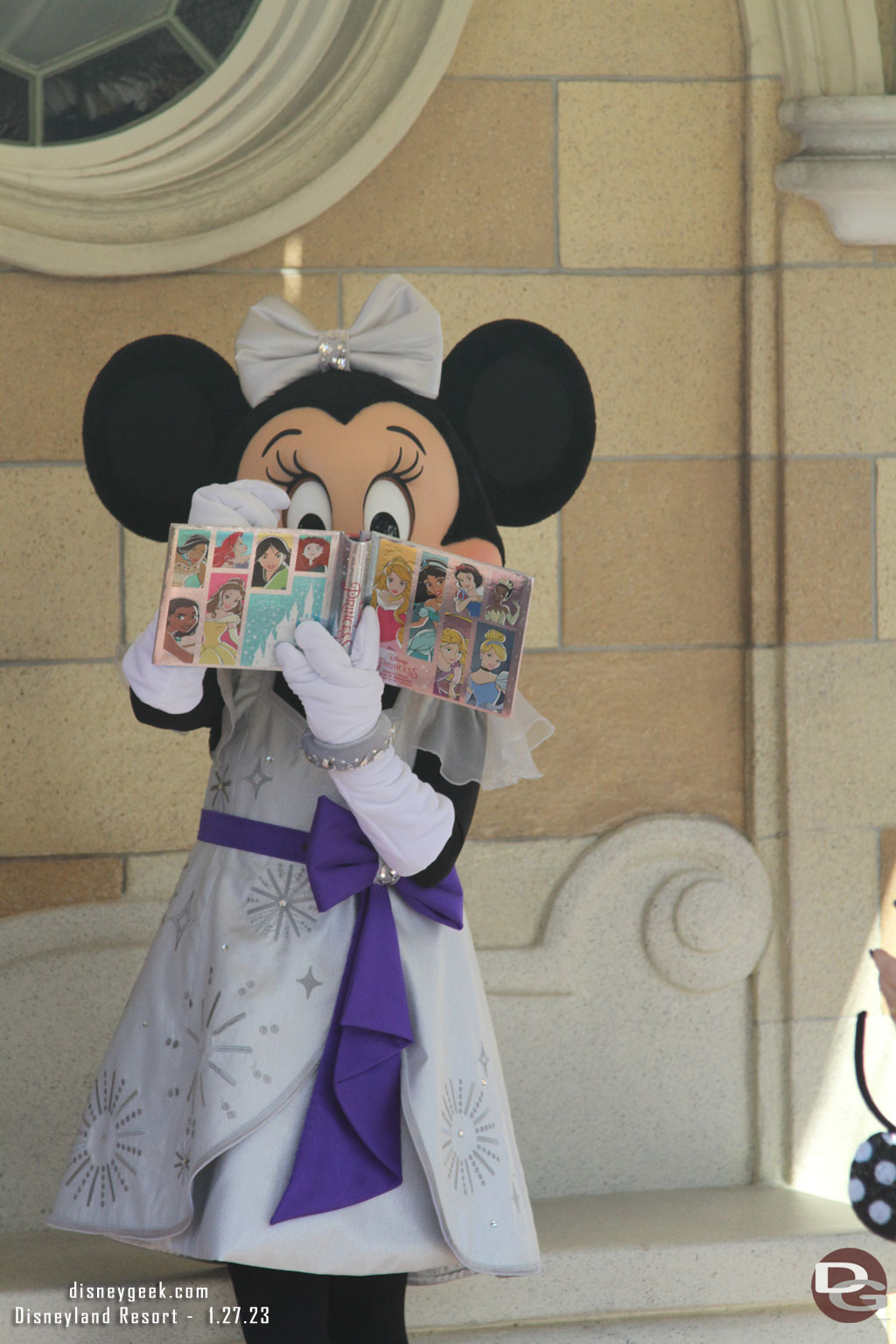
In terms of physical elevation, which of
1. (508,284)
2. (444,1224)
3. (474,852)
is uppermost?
(508,284)

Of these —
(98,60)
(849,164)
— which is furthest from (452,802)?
(98,60)

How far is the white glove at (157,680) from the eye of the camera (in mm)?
1833

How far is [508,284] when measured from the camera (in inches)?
114

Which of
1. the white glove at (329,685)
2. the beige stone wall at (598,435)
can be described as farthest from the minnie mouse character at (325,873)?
the beige stone wall at (598,435)

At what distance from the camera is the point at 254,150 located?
9.27 ft

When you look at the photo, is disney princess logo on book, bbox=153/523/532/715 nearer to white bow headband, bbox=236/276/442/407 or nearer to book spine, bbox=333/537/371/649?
book spine, bbox=333/537/371/649

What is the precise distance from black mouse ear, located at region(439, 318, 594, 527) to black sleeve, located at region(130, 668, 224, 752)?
0.51 metres

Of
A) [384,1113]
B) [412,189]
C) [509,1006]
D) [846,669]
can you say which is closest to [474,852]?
[509,1006]

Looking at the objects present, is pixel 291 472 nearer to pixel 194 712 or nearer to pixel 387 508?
pixel 387 508

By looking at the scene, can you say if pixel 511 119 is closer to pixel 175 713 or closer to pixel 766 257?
pixel 766 257

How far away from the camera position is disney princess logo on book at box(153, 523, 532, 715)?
1.75 meters

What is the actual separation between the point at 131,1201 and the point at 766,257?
2225mm

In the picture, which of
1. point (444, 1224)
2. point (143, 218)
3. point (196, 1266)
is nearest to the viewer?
point (444, 1224)

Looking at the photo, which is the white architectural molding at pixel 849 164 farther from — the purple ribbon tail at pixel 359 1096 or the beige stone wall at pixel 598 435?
the purple ribbon tail at pixel 359 1096
